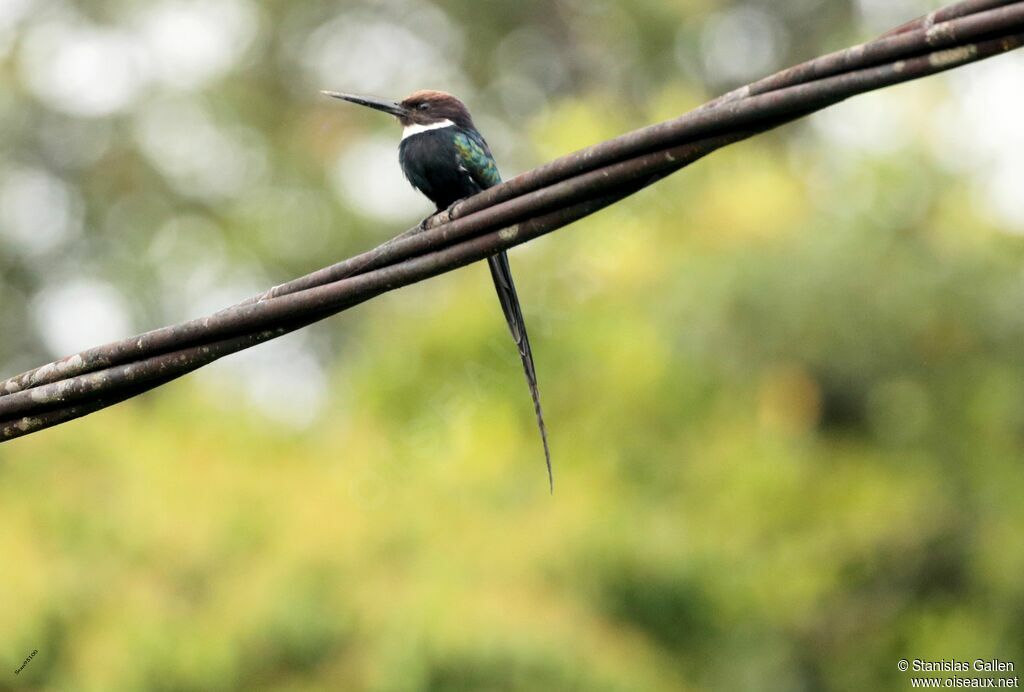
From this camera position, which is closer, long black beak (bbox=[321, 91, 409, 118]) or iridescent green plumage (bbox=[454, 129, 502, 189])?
long black beak (bbox=[321, 91, 409, 118])

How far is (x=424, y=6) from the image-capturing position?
58.4 ft

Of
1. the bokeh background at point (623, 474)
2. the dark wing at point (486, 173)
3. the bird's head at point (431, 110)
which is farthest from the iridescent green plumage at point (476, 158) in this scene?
the bokeh background at point (623, 474)

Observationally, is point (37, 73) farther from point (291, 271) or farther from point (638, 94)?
point (638, 94)

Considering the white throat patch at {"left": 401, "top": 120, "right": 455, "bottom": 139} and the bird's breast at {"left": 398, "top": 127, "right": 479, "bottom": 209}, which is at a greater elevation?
the white throat patch at {"left": 401, "top": 120, "right": 455, "bottom": 139}

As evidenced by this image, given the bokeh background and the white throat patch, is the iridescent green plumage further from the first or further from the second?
the bokeh background

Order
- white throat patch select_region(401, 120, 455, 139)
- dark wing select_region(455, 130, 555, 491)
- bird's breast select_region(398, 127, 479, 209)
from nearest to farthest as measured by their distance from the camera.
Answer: dark wing select_region(455, 130, 555, 491) → bird's breast select_region(398, 127, 479, 209) → white throat patch select_region(401, 120, 455, 139)

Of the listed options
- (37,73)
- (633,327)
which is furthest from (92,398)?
(37,73)

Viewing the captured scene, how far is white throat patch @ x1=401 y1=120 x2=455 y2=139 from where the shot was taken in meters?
4.17

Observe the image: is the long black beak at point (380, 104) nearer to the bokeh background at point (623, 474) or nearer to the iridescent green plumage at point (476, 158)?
the iridescent green plumage at point (476, 158)

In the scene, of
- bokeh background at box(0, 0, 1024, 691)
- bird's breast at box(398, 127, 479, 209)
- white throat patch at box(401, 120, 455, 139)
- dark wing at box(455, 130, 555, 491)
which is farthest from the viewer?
bokeh background at box(0, 0, 1024, 691)

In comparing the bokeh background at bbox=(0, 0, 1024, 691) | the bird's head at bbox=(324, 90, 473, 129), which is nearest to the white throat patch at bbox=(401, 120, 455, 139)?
the bird's head at bbox=(324, 90, 473, 129)

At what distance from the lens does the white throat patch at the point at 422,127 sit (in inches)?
164

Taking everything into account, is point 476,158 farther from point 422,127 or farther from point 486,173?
point 422,127

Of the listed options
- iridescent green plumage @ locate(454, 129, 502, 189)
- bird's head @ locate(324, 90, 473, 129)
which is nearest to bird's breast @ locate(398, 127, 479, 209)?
iridescent green plumage @ locate(454, 129, 502, 189)
